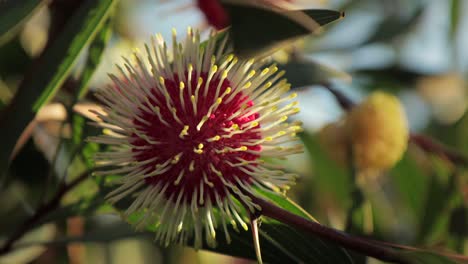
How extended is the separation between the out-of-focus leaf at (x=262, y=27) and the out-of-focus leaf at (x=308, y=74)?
0.34m

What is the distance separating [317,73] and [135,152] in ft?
1.47

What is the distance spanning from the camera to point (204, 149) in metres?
0.84

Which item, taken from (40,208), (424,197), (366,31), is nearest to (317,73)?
(40,208)

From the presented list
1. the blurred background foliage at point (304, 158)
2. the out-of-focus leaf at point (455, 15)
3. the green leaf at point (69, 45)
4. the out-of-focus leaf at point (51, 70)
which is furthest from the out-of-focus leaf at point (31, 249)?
the out-of-focus leaf at point (455, 15)

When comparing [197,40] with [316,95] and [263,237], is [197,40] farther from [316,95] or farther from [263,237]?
[316,95]

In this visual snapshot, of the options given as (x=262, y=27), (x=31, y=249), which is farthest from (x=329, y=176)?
(x=262, y=27)

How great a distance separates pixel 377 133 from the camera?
4.52 feet

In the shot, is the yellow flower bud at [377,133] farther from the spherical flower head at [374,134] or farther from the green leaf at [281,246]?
the green leaf at [281,246]

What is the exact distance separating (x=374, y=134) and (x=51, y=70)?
0.81m

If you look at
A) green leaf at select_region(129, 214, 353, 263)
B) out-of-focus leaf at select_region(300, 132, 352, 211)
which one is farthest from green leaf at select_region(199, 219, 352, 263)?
out-of-focus leaf at select_region(300, 132, 352, 211)

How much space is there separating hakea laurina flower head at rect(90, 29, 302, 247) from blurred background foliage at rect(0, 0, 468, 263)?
0.13 meters

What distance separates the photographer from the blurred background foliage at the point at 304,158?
1135 mm

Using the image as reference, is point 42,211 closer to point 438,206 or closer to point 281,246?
point 281,246

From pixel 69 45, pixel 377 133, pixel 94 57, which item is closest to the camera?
pixel 69 45
